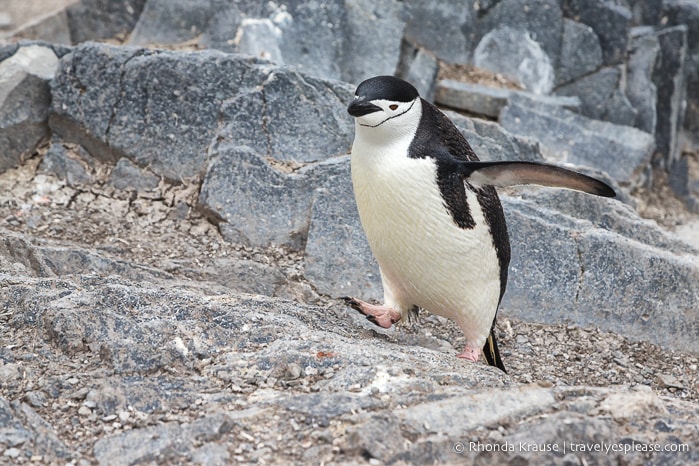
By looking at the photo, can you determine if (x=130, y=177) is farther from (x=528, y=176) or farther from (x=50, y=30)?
(x=50, y=30)

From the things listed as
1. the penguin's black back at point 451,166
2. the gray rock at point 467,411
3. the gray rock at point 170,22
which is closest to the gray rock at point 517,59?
the gray rock at point 170,22

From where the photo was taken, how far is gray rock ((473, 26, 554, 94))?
642cm

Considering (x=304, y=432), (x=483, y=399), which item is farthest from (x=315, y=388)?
(x=483, y=399)

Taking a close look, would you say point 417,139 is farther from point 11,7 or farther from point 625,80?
point 11,7

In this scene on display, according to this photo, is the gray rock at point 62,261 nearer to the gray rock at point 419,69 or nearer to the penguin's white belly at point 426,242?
the penguin's white belly at point 426,242

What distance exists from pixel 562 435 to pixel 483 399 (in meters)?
0.21

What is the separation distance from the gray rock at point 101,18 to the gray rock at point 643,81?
12.2 ft

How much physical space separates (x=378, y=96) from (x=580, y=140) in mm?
3761

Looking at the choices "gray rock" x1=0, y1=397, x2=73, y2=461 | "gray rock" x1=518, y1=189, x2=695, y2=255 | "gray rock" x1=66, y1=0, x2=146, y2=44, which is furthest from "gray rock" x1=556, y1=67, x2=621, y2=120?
"gray rock" x1=0, y1=397, x2=73, y2=461

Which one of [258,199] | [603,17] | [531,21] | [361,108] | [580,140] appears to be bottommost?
[580,140]

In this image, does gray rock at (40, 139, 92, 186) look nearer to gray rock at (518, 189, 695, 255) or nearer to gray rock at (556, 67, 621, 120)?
gray rock at (518, 189, 695, 255)

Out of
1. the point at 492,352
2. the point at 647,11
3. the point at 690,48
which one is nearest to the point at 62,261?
the point at 492,352

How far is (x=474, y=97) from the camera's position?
604 centimetres

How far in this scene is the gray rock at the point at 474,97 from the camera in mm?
6009
